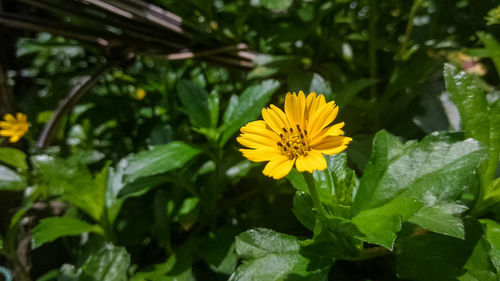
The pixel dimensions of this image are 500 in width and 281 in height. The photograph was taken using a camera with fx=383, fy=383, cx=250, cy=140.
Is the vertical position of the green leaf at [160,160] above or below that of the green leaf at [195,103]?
below

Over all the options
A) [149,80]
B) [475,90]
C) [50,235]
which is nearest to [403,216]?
[475,90]

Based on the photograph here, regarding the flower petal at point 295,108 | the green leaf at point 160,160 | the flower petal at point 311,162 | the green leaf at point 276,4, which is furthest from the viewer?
the green leaf at point 276,4

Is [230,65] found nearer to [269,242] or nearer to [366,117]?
[366,117]

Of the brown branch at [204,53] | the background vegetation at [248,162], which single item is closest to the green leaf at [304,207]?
the background vegetation at [248,162]

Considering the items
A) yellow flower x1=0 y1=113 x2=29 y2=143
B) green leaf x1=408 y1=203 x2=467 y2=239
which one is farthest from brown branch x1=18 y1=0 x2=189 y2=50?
green leaf x1=408 y1=203 x2=467 y2=239

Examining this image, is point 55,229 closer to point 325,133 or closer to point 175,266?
point 175,266

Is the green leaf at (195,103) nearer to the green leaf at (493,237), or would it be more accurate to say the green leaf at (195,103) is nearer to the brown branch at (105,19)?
the brown branch at (105,19)
